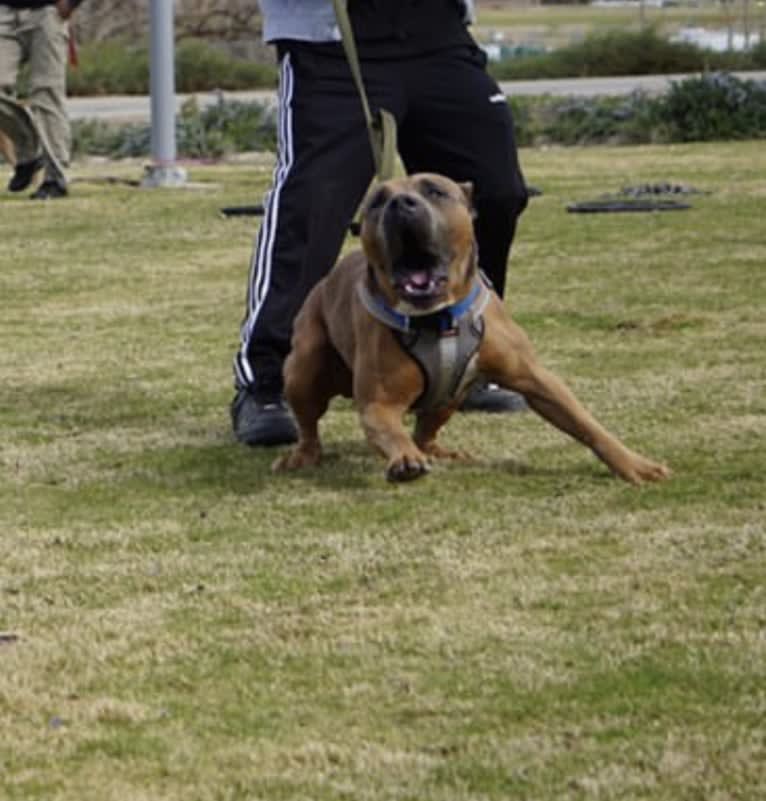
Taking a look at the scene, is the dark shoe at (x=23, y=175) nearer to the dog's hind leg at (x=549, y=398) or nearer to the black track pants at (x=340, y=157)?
the black track pants at (x=340, y=157)

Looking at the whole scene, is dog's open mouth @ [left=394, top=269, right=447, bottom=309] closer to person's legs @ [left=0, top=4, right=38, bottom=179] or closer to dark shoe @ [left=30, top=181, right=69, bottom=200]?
person's legs @ [left=0, top=4, right=38, bottom=179]

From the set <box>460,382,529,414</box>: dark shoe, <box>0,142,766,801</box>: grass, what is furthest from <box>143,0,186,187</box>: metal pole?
<box>460,382,529,414</box>: dark shoe

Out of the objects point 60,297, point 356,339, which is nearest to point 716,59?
point 60,297

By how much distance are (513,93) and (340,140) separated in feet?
58.0

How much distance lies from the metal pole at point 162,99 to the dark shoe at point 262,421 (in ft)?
30.2

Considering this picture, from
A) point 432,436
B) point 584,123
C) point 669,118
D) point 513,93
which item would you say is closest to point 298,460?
point 432,436

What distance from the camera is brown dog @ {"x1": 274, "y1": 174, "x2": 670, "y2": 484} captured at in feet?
19.3

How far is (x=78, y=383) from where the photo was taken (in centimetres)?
804

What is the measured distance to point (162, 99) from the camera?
53.1 ft

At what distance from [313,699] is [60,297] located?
20.7ft

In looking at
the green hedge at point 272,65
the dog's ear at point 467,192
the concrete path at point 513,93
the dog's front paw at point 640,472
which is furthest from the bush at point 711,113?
the dog's front paw at point 640,472

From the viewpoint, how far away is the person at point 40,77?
15.1m

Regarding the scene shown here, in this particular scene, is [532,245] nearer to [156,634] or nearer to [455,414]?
[455,414]

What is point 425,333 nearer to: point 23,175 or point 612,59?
point 23,175
